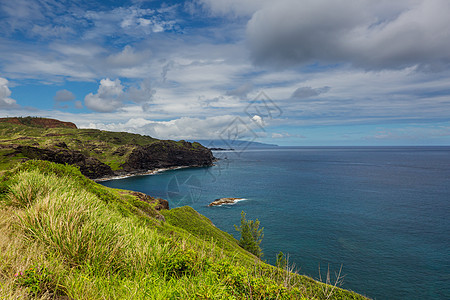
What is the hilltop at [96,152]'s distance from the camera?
3370 inches

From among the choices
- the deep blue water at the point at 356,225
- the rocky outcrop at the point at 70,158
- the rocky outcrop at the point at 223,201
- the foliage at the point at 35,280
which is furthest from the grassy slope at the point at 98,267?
the rocky outcrop at the point at 70,158

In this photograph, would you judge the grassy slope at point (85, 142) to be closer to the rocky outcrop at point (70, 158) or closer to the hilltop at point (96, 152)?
the hilltop at point (96, 152)

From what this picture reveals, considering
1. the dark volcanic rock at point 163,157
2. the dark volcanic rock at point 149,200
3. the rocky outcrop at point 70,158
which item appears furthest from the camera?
the dark volcanic rock at point 163,157

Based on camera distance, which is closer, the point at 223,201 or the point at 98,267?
the point at 98,267

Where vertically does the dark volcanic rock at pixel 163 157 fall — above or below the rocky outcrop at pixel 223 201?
above

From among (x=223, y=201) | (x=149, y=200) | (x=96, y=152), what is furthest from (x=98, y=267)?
(x=96, y=152)

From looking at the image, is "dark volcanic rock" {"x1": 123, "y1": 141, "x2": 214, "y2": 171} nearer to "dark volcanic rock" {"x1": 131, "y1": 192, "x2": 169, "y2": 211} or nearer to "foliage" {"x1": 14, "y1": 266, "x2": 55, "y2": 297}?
"dark volcanic rock" {"x1": 131, "y1": 192, "x2": 169, "y2": 211}

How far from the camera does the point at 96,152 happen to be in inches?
5428

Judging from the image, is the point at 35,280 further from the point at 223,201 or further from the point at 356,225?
the point at 223,201

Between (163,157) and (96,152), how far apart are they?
4181cm

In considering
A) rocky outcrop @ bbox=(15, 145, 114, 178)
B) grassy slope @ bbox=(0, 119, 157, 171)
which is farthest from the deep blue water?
grassy slope @ bbox=(0, 119, 157, 171)

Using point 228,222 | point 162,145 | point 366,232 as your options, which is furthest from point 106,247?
point 162,145

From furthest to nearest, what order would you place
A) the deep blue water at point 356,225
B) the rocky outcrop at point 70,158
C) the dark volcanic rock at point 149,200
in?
the rocky outcrop at point 70,158
the deep blue water at point 356,225
the dark volcanic rock at point 149,200

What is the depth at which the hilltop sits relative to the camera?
281 feet
